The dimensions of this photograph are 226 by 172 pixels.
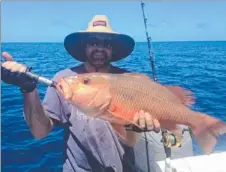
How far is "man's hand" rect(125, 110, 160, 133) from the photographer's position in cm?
254

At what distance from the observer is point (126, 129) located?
279 cm

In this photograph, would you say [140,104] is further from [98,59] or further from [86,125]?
[98,59]

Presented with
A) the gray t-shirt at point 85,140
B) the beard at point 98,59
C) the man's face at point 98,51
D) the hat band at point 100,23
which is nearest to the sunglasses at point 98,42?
the man's face at point 98,51

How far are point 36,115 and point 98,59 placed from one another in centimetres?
97

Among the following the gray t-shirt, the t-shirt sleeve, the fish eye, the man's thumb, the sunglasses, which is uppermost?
the sunglasses

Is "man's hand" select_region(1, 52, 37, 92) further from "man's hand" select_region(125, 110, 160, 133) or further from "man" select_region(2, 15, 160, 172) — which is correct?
"man's hand" select_region(125, 110, 160, 133)

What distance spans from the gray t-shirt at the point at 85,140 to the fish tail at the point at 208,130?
96 cm

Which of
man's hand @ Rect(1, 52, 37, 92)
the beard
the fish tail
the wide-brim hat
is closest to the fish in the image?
the fish tail

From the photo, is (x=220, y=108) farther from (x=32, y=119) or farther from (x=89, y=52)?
(x=32, y=119)

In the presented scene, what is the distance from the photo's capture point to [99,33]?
3344 millimetres

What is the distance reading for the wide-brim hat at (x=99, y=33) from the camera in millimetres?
3418

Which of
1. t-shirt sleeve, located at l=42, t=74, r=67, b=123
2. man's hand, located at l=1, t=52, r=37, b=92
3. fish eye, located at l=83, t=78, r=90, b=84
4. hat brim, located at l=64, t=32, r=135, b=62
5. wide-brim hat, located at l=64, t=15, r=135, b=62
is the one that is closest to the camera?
man's hand, located at l=1, t=52, r=37, b=92

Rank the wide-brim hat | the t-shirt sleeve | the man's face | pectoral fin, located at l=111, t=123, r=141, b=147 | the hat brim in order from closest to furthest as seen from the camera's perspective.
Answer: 1. pectoral fin, located at l=111, t=123, r=141, b=147
2. the t-shirt sleeve
3. the man's face
4. the wide-brim hat
5. the hat brim

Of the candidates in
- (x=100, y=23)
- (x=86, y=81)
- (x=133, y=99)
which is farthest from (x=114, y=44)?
(x=133, y=99)
